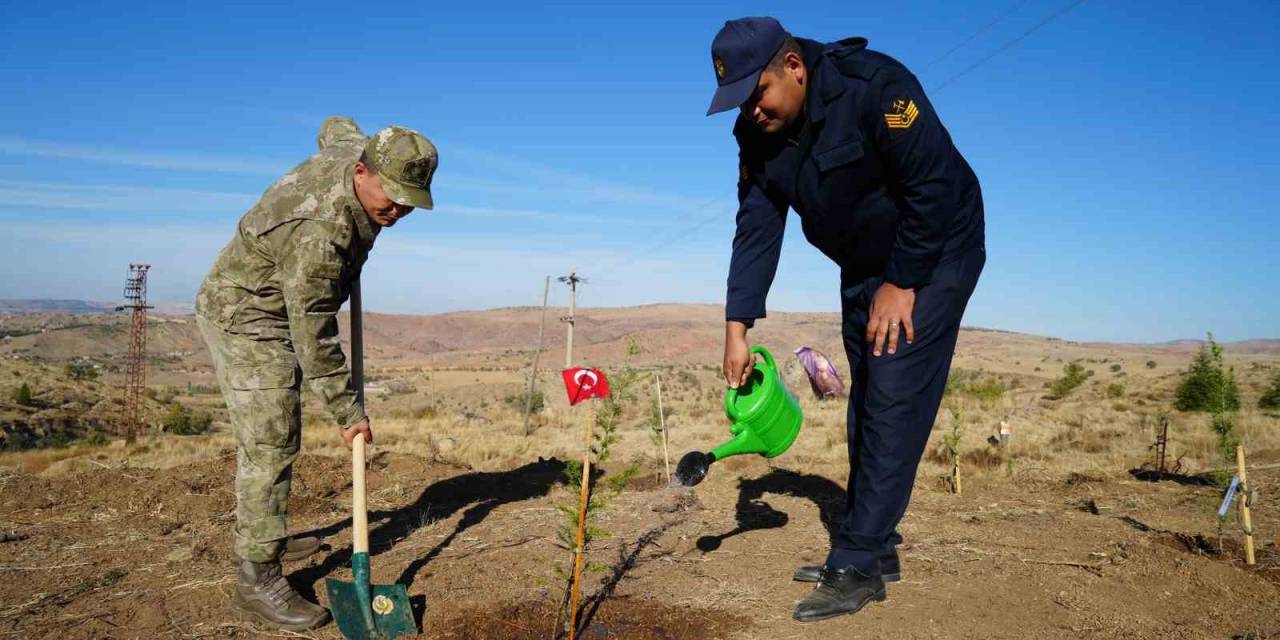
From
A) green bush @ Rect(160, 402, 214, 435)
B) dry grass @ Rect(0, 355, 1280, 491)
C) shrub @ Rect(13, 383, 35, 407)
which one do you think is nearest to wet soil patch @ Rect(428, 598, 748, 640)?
dry grass @ Rect(0, 355, 1280, 491)

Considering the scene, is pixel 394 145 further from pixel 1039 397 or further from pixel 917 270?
pixel 1039 397

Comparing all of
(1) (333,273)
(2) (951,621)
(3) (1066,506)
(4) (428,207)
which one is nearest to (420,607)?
(1) (333,273)

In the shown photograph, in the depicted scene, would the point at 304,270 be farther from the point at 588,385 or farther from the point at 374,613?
the point at 374,613

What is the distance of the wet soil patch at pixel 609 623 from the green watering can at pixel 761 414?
677 mm

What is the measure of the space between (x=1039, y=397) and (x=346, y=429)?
65.3 feet

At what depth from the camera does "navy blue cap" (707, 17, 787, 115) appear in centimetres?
263

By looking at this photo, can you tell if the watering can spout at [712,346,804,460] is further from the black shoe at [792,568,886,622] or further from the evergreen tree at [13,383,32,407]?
the evergreen tree at [13,383,32,407]

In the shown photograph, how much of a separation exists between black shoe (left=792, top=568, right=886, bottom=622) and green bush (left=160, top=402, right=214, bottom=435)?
823 inches

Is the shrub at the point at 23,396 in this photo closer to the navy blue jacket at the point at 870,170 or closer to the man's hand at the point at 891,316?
the navy blue jacket at the point at 870,170

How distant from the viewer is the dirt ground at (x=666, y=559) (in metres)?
3.23

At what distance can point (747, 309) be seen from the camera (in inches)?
128

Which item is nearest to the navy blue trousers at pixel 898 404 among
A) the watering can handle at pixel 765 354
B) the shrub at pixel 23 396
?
the watering can handle at pixel 765 354

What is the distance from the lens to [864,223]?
2990mm

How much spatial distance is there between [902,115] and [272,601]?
10.4ft
